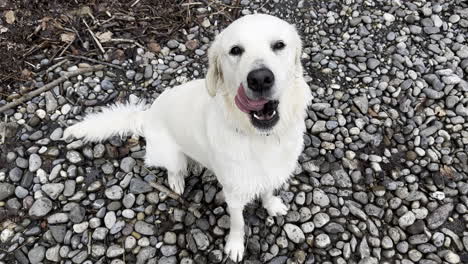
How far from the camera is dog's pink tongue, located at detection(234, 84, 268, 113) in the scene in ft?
6.84

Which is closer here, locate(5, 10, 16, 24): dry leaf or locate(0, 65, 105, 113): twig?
locate(0, 65, 105, 113): twig

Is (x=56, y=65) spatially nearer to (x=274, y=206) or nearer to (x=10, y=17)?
(x=10, y=17)

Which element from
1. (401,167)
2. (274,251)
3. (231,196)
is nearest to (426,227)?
(401,167)

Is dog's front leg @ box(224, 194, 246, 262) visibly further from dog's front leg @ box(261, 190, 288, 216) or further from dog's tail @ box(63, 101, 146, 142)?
dog's tail @ box(63, 101, 146, 142)

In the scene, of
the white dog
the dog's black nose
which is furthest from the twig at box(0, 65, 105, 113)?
the dog's black nose

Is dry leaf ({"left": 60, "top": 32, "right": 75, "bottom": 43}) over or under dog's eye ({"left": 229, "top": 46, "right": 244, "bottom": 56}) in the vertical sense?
under

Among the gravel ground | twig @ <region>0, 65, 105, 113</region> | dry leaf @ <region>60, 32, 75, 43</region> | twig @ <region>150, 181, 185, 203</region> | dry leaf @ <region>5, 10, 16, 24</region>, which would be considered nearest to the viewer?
the gravel ground

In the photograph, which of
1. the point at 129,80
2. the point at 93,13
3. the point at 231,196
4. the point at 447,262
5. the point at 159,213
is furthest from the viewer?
the point at 93,13

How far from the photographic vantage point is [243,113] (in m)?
2.20

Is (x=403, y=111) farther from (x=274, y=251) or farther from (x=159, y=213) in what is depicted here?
(x=159, y=213)

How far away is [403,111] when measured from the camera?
11.9 ft

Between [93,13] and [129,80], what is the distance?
951mm

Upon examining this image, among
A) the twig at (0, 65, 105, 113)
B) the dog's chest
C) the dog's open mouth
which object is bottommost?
the twig at (0, 65, 105, 113)

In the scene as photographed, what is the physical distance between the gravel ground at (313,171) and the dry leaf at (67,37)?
298 millimetres
